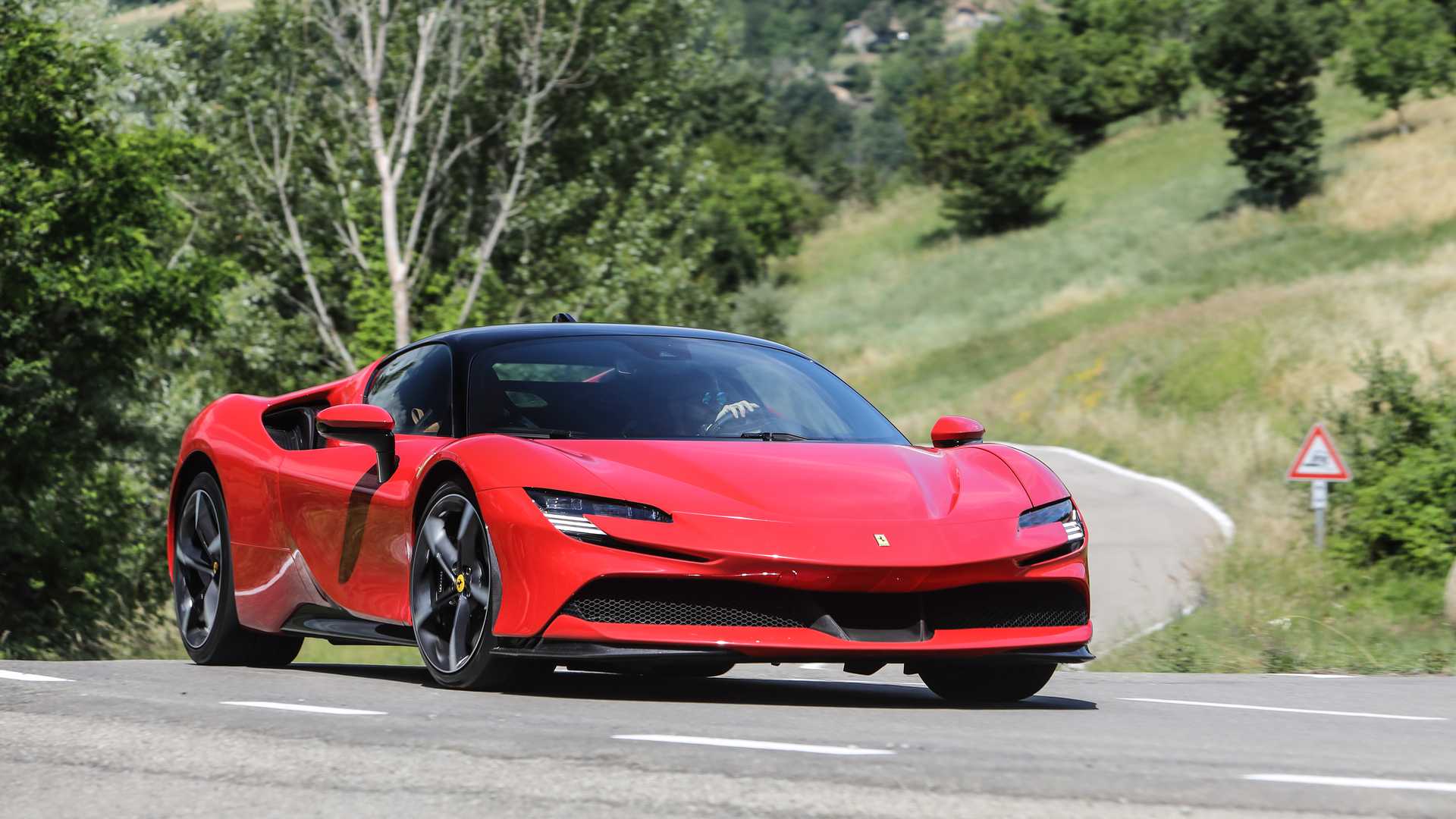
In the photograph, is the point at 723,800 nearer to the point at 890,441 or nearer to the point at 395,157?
the point at 890,441

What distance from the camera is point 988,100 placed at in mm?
79938

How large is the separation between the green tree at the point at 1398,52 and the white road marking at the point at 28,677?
64.4m

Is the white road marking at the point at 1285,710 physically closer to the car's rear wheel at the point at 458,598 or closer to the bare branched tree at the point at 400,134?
the car's rear wheel at the point at 458,598

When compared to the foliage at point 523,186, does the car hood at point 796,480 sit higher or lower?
lower

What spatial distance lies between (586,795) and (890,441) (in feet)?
11.0

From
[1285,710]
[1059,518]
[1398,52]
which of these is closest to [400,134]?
[1285,710]

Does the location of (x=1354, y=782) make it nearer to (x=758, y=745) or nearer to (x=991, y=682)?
(x=758, y=745)

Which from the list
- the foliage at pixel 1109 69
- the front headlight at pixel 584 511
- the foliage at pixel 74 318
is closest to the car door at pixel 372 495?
the front headlight at pixel 584 511

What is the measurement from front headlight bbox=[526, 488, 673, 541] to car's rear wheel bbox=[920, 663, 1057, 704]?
147 cm

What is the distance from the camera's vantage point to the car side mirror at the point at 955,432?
7.34 m

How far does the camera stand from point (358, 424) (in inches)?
269

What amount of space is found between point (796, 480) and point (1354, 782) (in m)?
2.19

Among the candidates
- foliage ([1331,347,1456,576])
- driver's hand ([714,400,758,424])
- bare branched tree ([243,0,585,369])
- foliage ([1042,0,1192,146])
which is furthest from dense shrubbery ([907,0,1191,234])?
driver's hand ([714,400,758,424])

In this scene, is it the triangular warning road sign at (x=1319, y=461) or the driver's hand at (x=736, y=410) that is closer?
the driver's hand at (x=736, y=410)
